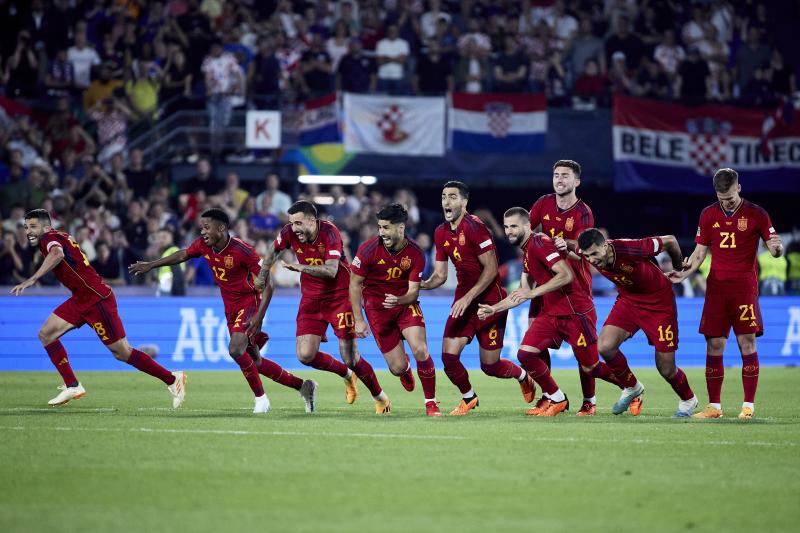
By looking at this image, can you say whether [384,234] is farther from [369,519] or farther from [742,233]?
[369,519]

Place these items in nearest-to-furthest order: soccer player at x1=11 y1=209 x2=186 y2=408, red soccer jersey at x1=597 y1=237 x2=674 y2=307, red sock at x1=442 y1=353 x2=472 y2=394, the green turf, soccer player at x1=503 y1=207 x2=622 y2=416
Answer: the green turf → red soccer jersey at x1=597 y1=237 x2=674 y2=307 → soccer player at x1=503 y1=207 x2=622 y2=416 → red sock at x1=442 y1=353 x2=472 y2=394 → soccer player at x1=11 y1=209 x2=186 y2=408

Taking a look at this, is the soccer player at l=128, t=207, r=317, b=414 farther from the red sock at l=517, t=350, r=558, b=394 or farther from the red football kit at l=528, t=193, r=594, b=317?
the red football kit at l=528, t=193, r=594, b=317

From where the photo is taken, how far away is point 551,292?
12.9 meters

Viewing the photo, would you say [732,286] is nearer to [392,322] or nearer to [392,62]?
[392,322]

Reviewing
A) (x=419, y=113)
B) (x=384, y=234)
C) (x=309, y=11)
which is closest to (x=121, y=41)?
(x=309, y=11)

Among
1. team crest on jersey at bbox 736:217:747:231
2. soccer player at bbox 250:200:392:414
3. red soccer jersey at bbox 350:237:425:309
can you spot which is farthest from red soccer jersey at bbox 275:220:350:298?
team crest on jersey at bbox 736:217:747:231

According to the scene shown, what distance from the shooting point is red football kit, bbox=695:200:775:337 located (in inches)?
504

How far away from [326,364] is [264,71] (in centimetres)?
1291

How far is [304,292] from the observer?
1396 centimetres

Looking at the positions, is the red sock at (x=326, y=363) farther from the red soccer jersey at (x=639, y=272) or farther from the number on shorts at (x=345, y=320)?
the red soccer jersey at (x=639, y=272)

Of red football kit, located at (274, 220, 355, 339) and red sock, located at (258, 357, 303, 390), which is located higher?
red football kit, located at (274, 220, 355, 339)

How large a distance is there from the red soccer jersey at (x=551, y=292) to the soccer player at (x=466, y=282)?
0.39 metres

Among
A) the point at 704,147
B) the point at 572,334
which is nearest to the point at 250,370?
the point at 572,334

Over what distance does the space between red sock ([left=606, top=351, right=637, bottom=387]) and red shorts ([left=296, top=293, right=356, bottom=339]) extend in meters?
2.74
